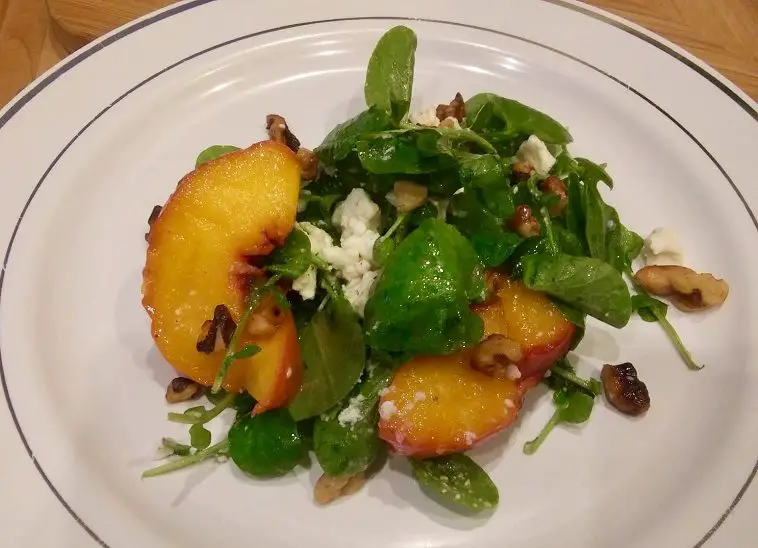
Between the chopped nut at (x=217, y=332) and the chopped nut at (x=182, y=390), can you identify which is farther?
the chopped nut at (x=182, y=390)

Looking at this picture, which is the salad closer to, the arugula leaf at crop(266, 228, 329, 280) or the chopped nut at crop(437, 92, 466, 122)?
the arugula leaf at crop(266, 228, 329, 280)

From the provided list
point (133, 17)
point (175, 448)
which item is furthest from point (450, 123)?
point (133, 17)

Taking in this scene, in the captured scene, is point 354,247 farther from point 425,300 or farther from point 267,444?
point 267,444

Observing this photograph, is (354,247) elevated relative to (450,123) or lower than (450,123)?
lower

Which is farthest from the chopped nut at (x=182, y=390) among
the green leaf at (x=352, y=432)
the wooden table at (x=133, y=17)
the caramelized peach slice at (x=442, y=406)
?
the wooden table at (x=133, y=17)

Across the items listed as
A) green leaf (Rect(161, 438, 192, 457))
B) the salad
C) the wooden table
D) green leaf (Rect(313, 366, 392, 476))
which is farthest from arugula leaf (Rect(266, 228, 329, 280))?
the wooden table

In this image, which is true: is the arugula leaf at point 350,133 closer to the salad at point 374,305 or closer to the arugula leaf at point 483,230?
the salad at point 374,305

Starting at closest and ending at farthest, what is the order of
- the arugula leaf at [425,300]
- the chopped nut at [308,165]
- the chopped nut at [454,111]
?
the arugula leaf at [425,300], the chopped nut at [308,165], the chopped nut at [454,111]

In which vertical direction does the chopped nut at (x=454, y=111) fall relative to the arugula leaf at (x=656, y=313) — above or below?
above
